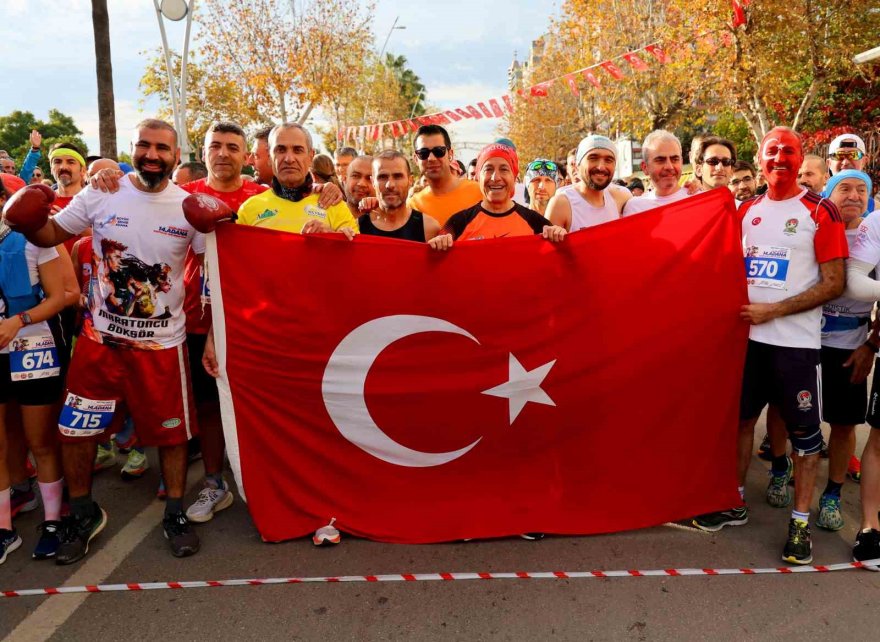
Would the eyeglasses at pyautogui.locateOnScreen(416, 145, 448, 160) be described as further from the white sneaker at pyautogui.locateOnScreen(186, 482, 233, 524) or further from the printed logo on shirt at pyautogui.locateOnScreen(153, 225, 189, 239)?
the white sneaker at pyautogui.locateOnScreen(186, 482, 233, 524)

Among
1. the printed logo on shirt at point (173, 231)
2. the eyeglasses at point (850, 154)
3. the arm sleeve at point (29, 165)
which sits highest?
the arm sleeve at point (29, 165)

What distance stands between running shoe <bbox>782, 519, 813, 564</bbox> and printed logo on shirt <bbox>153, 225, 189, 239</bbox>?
11.7 feet

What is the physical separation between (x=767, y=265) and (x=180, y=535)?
11.6ft

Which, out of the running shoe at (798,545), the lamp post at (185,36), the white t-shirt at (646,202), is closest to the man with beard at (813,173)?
the white t-shirt at (646,202)

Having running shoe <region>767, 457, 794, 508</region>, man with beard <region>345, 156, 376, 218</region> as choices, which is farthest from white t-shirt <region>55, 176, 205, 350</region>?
running shoe <region>767, 457, 794, 508</region>

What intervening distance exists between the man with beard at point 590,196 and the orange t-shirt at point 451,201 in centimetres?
66

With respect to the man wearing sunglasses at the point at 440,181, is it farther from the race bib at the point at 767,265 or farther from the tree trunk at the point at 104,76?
the tree trunk at the point at 104,76

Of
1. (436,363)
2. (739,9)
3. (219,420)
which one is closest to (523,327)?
(436,363)

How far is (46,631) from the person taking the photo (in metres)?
2.60

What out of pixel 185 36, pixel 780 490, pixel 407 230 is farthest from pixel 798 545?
pixel 185 36

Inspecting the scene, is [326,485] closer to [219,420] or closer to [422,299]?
[219,420]

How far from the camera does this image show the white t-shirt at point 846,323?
3.53 m

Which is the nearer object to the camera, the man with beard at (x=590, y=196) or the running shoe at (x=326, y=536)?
the running shoe at (x=326, y=536)

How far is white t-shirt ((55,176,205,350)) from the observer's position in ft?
10.5
